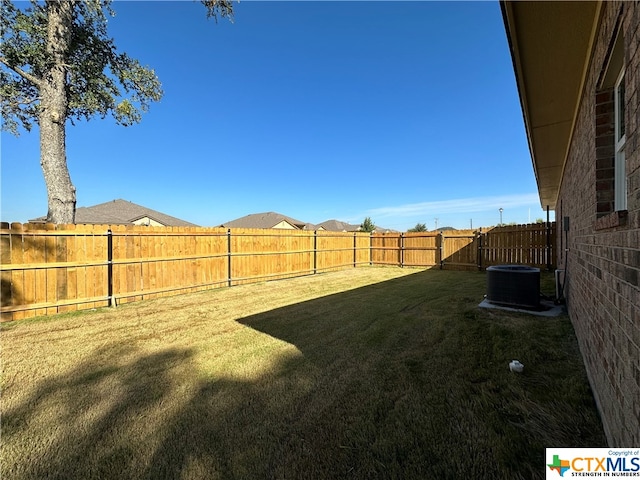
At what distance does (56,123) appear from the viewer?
7242 mm

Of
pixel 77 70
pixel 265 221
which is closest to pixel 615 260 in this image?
pixel 77 70

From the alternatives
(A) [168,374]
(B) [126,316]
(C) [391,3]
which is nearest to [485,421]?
(A) [168,374]

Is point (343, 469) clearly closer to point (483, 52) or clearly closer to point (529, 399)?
point (529, 399)

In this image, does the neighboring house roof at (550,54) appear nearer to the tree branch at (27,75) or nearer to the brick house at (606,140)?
the brick house at (606,140)

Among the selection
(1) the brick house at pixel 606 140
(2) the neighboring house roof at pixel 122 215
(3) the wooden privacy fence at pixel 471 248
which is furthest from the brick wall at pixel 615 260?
(2) the neighboring house roof at pixel 122 215

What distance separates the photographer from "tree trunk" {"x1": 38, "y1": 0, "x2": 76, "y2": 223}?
23.4ft

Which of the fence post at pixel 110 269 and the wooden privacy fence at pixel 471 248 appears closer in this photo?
the fence post at pixel 110 269

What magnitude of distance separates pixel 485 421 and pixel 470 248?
38.8ft

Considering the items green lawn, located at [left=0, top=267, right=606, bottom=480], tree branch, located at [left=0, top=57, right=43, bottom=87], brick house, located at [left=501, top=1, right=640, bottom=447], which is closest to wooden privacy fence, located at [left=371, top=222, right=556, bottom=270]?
green lawn, located at [left=0, top=267, right=606, bottom=480]

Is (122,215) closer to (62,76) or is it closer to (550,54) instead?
(62,76)

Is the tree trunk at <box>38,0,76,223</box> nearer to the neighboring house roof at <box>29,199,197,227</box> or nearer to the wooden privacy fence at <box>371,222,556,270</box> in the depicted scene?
the neighboring house roof at <box>29,199,197,227</box>

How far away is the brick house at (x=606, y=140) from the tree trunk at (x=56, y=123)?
32.0 feet

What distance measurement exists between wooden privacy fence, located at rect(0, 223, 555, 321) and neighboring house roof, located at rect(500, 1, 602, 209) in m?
7.72

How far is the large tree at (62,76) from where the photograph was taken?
7.25 meters
